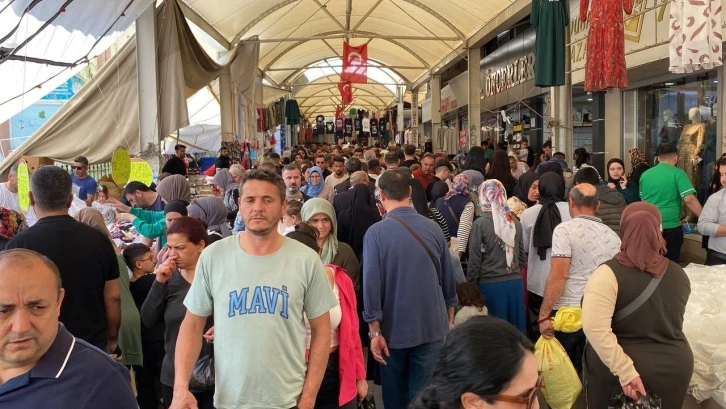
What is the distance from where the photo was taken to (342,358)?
335 cm

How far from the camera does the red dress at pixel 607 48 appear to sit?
850 centimetres

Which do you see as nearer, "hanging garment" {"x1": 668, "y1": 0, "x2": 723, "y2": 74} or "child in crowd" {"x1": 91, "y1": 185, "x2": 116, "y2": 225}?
"hanging garment" {"x1": 668, "y1": 0, "x2": 723, "y2": 74}

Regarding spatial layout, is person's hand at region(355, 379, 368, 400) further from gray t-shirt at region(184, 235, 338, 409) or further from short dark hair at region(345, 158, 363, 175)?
short dark hair at region(345, 158, 363, 175)

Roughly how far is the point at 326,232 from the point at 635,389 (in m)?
2.19

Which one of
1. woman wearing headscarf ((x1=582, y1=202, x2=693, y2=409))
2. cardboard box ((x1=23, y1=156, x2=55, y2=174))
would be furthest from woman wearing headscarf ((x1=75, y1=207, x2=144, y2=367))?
cardboard box ((x1=23, y1=156, x2=55, y2=174))

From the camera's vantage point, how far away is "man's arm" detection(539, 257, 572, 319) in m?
4.64

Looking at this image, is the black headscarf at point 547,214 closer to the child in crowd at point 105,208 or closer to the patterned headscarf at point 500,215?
the patterned headscarf at point 500,215

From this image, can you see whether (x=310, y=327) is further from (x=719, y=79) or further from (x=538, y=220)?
(x=719, y=79)

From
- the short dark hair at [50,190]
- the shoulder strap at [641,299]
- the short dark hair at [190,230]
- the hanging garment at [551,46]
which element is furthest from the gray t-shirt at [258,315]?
the hanging garment at [551,46]

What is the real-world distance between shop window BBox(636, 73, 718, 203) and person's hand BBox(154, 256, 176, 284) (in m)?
8.17

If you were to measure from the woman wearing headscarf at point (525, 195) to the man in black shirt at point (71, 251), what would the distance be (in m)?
4.08

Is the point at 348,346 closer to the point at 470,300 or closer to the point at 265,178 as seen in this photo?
the point at 265,178

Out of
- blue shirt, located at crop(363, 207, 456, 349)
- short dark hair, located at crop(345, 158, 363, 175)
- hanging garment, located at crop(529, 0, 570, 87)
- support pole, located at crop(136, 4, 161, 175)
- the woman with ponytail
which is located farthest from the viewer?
hanging garment, located at crop(529, 0, 570, 87)

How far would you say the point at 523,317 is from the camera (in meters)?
5.41
